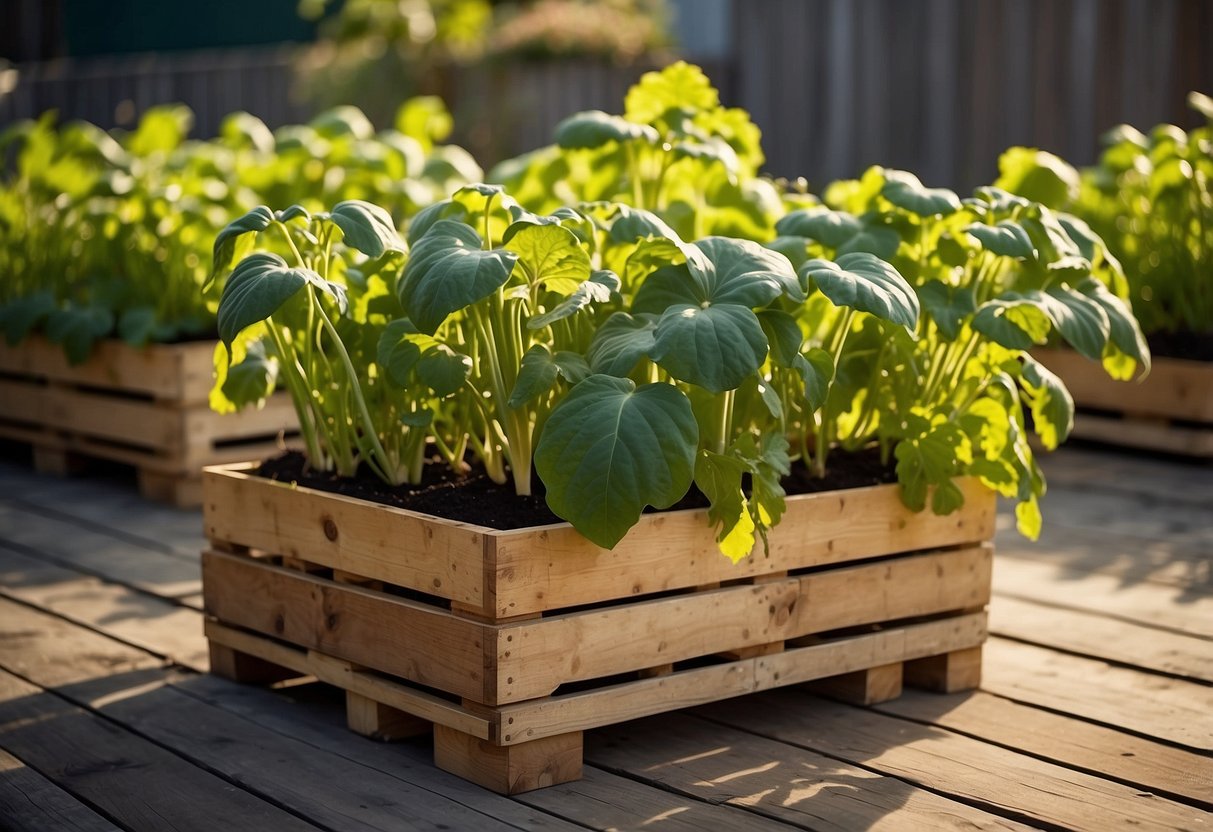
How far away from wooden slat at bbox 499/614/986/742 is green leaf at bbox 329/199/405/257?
0.68m

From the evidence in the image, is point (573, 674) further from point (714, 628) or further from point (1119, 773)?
point (1119, 773)

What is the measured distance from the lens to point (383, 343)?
6.93 feet

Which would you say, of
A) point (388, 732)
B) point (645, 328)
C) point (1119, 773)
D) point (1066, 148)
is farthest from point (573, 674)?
point (1066, 148)

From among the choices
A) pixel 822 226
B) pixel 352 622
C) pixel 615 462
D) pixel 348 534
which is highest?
pixel 822 226

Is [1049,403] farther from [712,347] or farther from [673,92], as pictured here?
[673,92]

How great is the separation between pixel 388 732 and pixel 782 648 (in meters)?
0.62

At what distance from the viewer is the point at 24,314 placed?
414 centimetres

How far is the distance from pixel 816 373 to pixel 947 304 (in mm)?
310

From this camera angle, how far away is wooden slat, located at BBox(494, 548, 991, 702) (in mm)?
1935

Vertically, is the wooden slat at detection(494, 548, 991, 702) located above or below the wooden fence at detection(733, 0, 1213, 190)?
below

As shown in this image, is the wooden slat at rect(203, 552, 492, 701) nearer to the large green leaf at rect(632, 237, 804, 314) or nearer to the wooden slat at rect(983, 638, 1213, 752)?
the large green leaf at rect(632, 237, 804, 314)

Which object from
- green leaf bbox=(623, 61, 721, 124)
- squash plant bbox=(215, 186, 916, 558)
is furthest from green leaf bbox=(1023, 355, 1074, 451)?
green leaf bbox=(623, 61, 721, 124)

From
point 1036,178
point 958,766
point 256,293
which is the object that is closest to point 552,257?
point 256,293

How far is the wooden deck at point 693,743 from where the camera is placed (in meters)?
1.86
